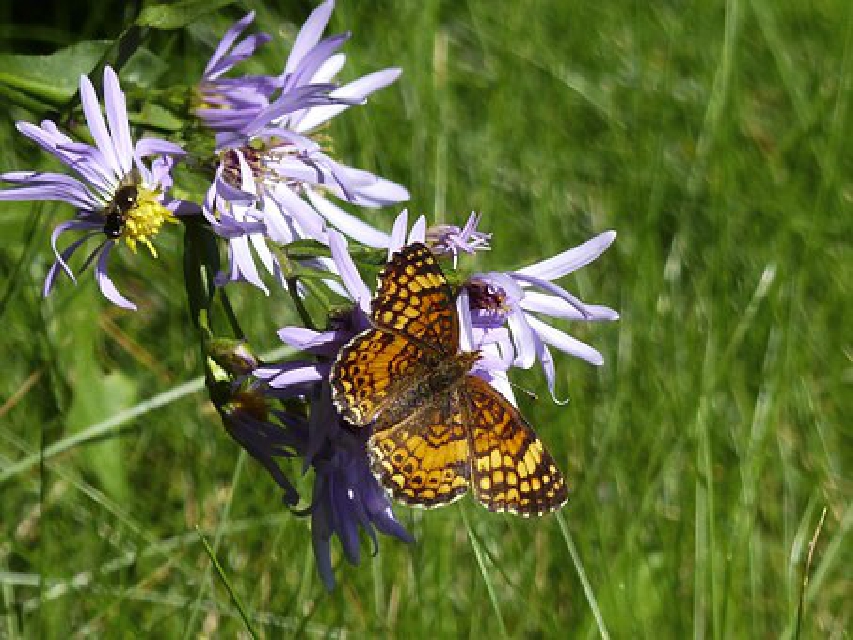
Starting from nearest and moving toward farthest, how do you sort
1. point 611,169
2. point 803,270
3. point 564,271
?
point 564,271, point 803,270, point 611,169

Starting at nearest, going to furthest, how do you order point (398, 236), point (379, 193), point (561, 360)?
1. point (398, 236)
2. point (379, 193)
3. point (561, 360)

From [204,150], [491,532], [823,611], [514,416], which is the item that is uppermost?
[204,150]

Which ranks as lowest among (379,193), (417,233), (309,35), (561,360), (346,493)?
(561,360)

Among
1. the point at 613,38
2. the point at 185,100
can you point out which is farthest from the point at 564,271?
the point at 613,38

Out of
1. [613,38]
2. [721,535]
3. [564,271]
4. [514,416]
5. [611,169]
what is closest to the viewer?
[514,416]

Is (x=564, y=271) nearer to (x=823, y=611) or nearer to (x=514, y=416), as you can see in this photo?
(x=514, y=416)

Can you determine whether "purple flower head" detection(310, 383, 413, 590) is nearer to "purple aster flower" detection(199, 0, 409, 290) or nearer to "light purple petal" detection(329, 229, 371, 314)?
"light purple petal" detection(329, 229, 371, 314)

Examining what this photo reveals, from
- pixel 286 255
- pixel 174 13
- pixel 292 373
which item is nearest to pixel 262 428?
pixel 292 373

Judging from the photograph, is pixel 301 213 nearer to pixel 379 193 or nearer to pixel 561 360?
pixel 379 193
